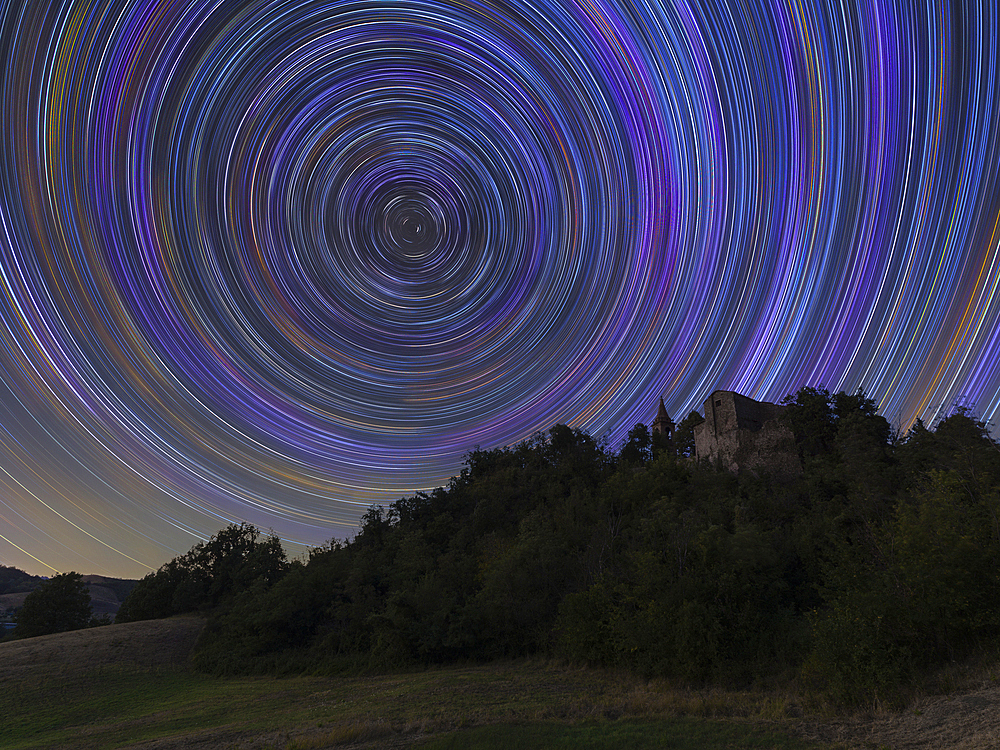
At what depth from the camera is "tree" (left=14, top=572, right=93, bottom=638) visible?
192ft

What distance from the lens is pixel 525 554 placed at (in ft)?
119

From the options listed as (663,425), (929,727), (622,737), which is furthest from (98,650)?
(663,425)

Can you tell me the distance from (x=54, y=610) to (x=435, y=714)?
69.0m

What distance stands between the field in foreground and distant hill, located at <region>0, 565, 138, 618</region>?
408 ft

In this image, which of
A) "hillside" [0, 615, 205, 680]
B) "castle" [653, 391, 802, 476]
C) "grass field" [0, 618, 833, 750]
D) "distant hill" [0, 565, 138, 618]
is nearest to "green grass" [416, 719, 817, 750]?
"grass field" [0, 618, 833, 750]

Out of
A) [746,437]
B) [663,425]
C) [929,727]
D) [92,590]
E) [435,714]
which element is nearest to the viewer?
[929,727]

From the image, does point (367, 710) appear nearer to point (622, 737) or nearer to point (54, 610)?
point (622, 737)

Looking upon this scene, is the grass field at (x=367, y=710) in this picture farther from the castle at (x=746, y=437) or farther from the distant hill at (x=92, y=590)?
the distant hill at (x=92, y=590)

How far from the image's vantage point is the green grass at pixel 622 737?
1344cm

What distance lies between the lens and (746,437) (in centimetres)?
5309

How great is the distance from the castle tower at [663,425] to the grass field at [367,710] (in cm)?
5599

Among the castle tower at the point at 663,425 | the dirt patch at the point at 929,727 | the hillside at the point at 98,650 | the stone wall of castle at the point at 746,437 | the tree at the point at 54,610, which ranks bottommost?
the dirt patch at the point at 929,727

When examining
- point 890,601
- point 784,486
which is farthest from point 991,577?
point 784,486

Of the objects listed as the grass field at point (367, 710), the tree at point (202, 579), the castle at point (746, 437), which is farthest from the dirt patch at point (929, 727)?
the tree at point (202, 579)
